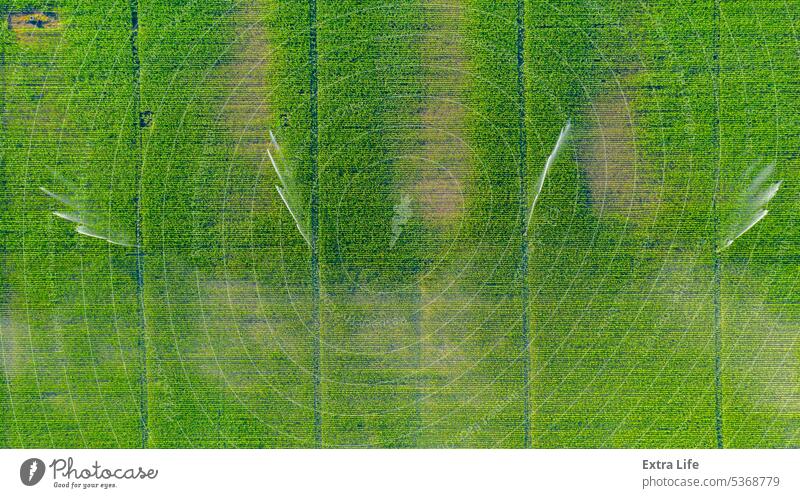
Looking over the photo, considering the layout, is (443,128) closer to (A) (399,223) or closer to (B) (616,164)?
(A) (399,223)

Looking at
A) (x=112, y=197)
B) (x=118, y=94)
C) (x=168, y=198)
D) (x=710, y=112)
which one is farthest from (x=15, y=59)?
(x=710, y=112)
